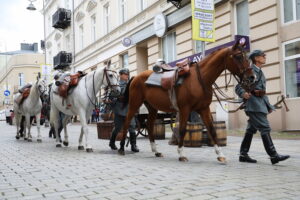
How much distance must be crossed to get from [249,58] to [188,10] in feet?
36.0

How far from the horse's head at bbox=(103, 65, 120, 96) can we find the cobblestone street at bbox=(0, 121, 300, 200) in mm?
1671

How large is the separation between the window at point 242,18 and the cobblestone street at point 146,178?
8.11m

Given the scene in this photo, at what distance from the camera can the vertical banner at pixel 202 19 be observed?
37.0ft

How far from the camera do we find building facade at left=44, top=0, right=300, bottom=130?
13.0 metres

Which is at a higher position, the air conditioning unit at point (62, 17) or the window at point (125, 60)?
the air conditioning unit at point (62, 17)

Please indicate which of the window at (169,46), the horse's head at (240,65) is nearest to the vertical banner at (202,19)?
the horse's head at (240,65)

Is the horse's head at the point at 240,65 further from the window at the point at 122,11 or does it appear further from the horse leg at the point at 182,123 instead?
the window at the point at 122,11

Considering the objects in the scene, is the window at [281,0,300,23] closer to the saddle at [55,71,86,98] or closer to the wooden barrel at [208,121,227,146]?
the wooden barrel at [208,121,227,146]

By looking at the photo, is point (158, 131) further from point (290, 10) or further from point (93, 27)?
point (93, 27)

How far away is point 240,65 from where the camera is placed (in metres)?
6.45

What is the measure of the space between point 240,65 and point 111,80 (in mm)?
3557

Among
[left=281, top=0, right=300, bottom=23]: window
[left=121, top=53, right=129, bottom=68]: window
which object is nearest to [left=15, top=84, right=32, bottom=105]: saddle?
[left=281, top=0, right=300, bottom=23]: window

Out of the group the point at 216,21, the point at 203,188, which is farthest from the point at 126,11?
the point at 203,188

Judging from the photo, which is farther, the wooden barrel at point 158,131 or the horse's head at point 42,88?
the horse's head at point 42,88
